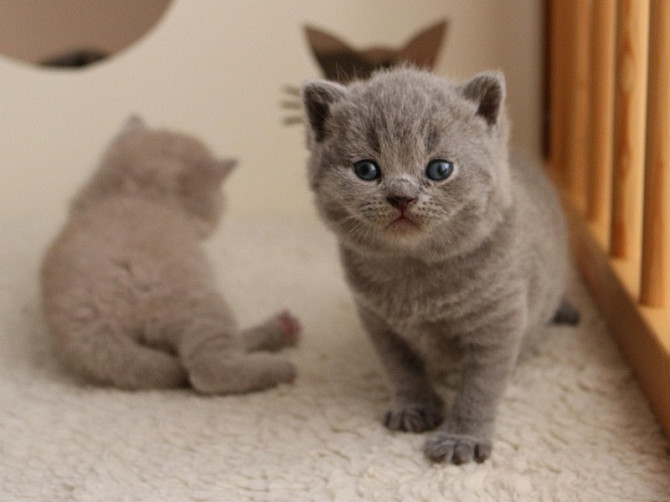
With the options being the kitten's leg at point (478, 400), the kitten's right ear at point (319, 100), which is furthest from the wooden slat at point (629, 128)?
the kitten's right ear at point (319, 100)

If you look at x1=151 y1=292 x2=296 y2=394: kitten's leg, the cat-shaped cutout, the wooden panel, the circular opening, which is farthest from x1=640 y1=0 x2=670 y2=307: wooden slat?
the circular opening

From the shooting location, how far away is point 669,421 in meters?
1.19

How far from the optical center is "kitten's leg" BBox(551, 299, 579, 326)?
161cm

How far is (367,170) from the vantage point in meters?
1.14

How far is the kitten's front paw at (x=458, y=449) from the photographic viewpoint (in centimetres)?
117

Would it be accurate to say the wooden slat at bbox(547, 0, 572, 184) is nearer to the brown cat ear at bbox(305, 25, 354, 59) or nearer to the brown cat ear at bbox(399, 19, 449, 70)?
the brown cat ear at bbox(399, 19, 449, 70)

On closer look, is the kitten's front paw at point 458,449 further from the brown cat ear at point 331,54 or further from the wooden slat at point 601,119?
the brown cat ear at point 331,54

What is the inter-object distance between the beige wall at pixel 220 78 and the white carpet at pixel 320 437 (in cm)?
78

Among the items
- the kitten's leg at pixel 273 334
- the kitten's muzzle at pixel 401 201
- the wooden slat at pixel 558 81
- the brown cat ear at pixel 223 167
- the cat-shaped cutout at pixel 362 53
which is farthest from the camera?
the cat-shaped cutout at pixel 362 53

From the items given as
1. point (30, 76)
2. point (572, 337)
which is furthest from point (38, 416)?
point (30, 76)

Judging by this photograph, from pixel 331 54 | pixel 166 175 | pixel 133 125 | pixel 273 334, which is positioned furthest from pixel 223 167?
pixel 331 54

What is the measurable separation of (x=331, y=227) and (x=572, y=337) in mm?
599

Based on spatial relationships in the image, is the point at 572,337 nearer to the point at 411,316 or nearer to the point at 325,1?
the point at 411,316

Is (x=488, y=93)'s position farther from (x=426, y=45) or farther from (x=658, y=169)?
(x=426, y=45)
